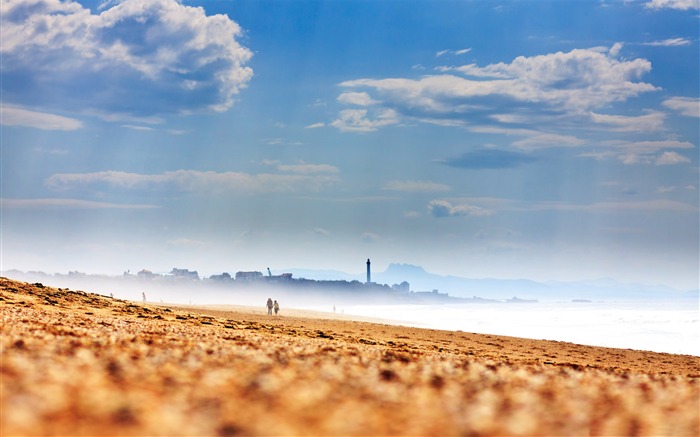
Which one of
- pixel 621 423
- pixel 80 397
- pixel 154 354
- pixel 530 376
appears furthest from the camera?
pixel 530 376

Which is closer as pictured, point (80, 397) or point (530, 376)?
point (80, 397)

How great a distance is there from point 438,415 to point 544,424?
1136 mm

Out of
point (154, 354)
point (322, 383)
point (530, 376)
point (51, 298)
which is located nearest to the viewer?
point (322, 383)

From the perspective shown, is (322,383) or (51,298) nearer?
(322,383)

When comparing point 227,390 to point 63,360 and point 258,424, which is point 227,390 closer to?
point 258,424

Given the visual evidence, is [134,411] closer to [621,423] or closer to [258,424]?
[258,424]

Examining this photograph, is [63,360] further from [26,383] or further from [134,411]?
[134,411]

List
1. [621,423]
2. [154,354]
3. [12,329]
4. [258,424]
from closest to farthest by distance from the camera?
[258,424], [621,423], [154,354], [12,329]

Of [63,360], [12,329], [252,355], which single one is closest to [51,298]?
[12,329]

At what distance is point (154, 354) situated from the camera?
38.4ft

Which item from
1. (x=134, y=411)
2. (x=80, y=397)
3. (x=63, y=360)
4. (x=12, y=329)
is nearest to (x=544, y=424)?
(x=134, y=411)

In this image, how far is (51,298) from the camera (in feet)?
115

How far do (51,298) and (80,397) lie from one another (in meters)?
31.3

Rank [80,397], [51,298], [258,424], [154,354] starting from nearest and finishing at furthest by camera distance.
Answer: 1. [258,424]
2. [80,397]
3. [154,354]
4. [51,298]
